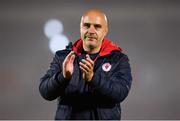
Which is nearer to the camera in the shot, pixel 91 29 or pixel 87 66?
pixel 87 66

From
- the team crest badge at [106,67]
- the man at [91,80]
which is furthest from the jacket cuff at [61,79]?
the team crest badge at [106,67]

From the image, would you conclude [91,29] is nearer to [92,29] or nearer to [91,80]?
[92,29]

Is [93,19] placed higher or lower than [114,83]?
higher

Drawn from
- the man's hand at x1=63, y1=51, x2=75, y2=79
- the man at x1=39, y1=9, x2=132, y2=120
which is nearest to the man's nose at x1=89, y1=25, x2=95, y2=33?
the man at x1=39, y1=9, x2=132, y2=120

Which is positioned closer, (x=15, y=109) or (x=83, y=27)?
→ (x=83, y=27)

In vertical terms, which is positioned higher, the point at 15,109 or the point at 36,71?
the point at 36,71

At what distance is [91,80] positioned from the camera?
782 mm

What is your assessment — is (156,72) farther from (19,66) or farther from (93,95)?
(93,95)

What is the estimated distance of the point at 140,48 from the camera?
2.35 m

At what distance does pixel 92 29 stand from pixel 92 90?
145 millimetres

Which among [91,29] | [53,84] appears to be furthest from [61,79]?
[91,29]

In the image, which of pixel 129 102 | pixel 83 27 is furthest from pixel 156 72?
pixel 83 27

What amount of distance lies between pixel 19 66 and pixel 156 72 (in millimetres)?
860

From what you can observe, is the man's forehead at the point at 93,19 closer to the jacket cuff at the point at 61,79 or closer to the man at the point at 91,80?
the man at the point at 91,80
